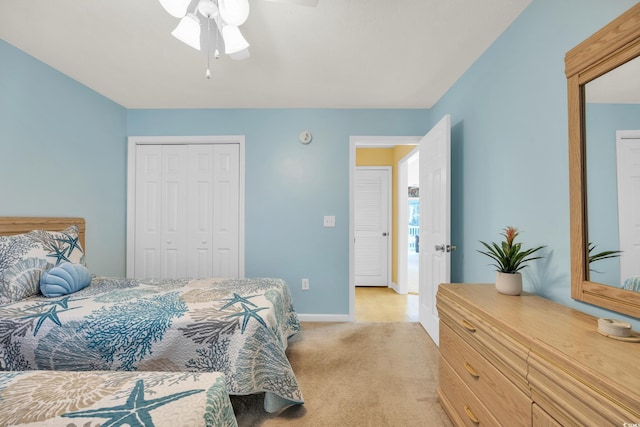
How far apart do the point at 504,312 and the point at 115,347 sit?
6.45 ft

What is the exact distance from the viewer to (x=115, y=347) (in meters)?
1.47

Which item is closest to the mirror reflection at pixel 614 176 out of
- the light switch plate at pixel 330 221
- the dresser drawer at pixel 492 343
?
the dresser drawer at pixel 492 343

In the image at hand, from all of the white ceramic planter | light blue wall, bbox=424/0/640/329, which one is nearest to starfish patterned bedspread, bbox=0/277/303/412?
the white ceramic planter

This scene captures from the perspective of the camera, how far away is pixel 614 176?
1097 mm

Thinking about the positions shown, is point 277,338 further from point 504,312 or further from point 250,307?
point 504,312

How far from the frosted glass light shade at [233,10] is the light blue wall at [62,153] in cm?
196

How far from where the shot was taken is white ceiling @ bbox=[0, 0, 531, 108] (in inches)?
66.4

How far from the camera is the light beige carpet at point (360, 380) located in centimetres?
163

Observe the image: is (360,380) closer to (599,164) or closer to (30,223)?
(599,164)

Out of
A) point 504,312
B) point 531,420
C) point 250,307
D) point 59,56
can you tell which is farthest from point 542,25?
point 59,56

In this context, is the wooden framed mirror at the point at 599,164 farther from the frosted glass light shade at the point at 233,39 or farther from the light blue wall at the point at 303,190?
the light blue wall at the point at 303,190

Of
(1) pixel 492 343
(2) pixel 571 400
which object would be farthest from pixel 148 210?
(2) pixel 571 400

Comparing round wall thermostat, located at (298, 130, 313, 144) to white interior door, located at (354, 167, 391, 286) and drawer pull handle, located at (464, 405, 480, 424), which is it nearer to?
white interior door, located at (354, 167, 391, 286)

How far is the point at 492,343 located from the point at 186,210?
3215 millimetres
